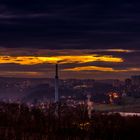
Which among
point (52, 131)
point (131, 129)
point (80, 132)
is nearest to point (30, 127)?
point (52, 131)

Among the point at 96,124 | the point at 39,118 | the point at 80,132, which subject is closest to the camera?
the point at 80,132

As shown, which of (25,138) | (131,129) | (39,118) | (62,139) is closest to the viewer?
(25,138)

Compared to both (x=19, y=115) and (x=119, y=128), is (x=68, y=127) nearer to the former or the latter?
(x=119, y=128)

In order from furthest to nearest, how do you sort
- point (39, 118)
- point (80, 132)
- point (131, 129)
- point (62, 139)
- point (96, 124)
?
point (39, 118) < point (96, 124) < point (131, 129) < point (80, 132) < point (62, 139)

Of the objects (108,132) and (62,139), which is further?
(108,132)

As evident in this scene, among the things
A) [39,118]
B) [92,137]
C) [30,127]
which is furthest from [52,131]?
[39,118]

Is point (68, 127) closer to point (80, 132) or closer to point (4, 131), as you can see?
point (80, 132)

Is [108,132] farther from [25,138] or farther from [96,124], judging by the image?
[25,138]

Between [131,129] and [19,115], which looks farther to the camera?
[19,115]

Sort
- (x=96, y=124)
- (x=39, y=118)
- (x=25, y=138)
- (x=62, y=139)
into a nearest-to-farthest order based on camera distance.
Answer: (x=25, y=138) → (x=62, y=139) → (x=96, y=124) → (x=39, y=118)
